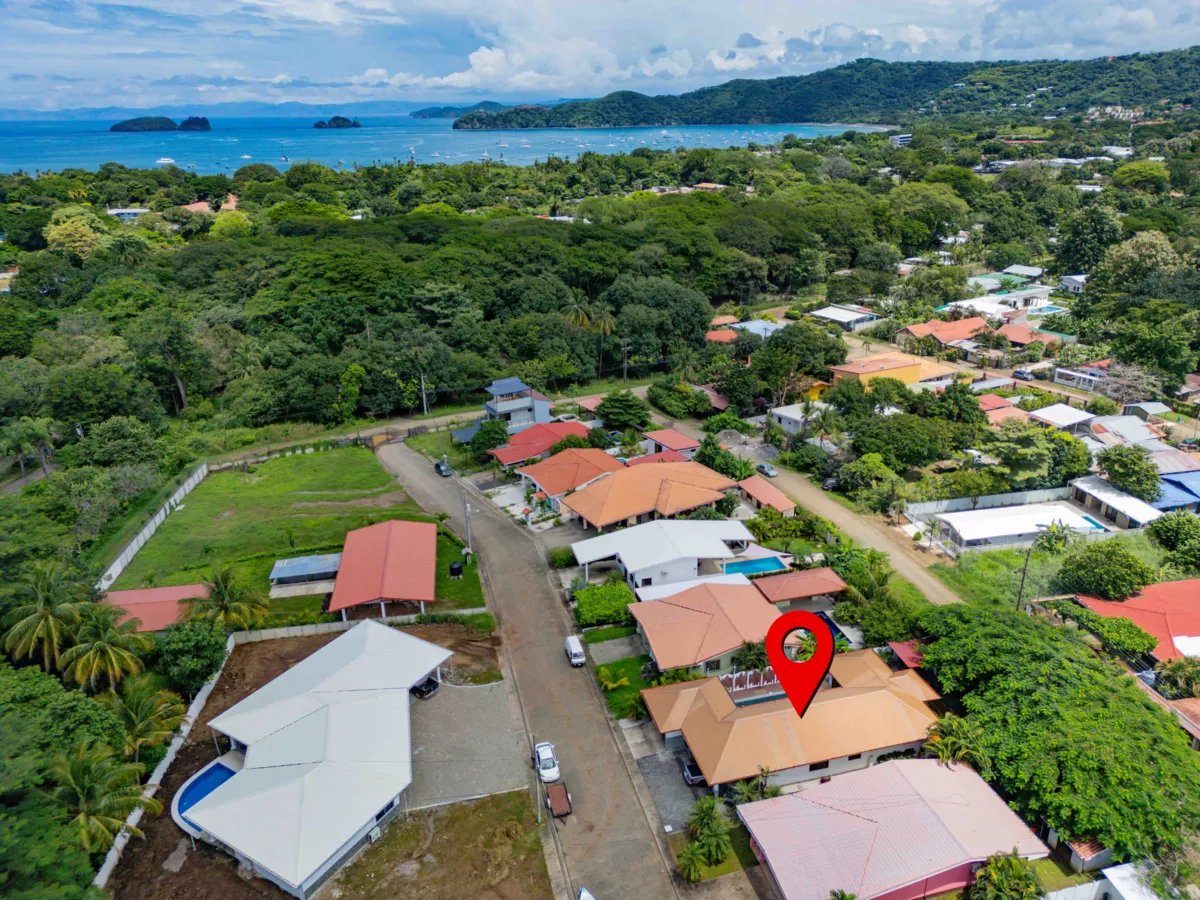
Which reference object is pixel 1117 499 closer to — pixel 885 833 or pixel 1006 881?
pixel 1006 881

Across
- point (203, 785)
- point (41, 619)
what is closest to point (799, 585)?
point (203, 785)

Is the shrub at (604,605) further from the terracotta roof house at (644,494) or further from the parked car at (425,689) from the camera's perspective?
the parked car at (425,689)

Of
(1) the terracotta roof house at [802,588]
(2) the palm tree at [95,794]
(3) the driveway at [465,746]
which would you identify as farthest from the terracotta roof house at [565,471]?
(2) the palm tree at [95,794]

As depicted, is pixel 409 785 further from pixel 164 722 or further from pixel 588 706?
pixel 164 722

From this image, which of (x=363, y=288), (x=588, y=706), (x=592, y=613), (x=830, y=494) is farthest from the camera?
(x=363, y=288)

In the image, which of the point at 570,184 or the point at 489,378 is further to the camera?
the point at 570,184

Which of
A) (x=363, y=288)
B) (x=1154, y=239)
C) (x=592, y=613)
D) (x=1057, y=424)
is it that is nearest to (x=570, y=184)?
(x=363, y=288)
